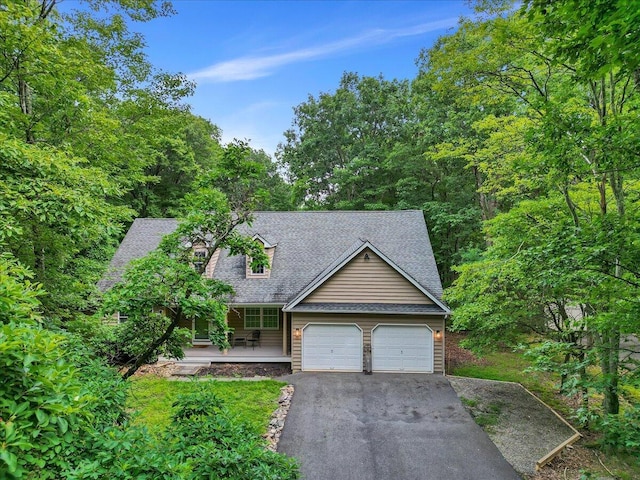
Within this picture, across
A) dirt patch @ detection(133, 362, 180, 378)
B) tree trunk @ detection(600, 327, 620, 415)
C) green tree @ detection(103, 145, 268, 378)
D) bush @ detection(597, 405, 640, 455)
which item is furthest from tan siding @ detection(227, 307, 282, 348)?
bush @ detection(597, 405, 640, 455)

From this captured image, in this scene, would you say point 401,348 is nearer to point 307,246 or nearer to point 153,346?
point 307,246

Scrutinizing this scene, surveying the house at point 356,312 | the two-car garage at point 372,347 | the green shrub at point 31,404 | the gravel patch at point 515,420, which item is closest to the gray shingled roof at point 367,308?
the house at point 356,312

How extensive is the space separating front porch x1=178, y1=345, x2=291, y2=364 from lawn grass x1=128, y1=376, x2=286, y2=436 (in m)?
1.92

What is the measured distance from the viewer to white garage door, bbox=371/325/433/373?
514 inches

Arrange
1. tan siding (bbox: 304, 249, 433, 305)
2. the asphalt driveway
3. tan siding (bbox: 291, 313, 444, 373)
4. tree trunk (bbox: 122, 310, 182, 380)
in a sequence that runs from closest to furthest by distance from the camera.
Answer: tree trunk (bbox: 122, 310, 182, 380) → the asphalt driveway → tan siding (bbox: 291, 313, 444, 373) → tan siding (bbox: 304, 249, 433, 305)

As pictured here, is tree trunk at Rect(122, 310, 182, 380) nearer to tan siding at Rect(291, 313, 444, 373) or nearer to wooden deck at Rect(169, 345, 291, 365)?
tan siding at Rect(291, 313, 444, 373)

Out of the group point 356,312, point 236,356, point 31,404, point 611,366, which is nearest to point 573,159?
point 611,366

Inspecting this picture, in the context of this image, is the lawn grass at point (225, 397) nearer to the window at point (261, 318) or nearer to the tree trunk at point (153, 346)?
the window at point (261, 318)

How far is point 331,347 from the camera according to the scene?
43.5 feet

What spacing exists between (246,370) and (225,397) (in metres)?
2.92

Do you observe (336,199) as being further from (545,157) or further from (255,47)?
(545,157)

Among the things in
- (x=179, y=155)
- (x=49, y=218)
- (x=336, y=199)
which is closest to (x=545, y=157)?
(x=49, y=218)

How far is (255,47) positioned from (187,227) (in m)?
10.8

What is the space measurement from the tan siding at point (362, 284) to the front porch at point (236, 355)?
3082mm
